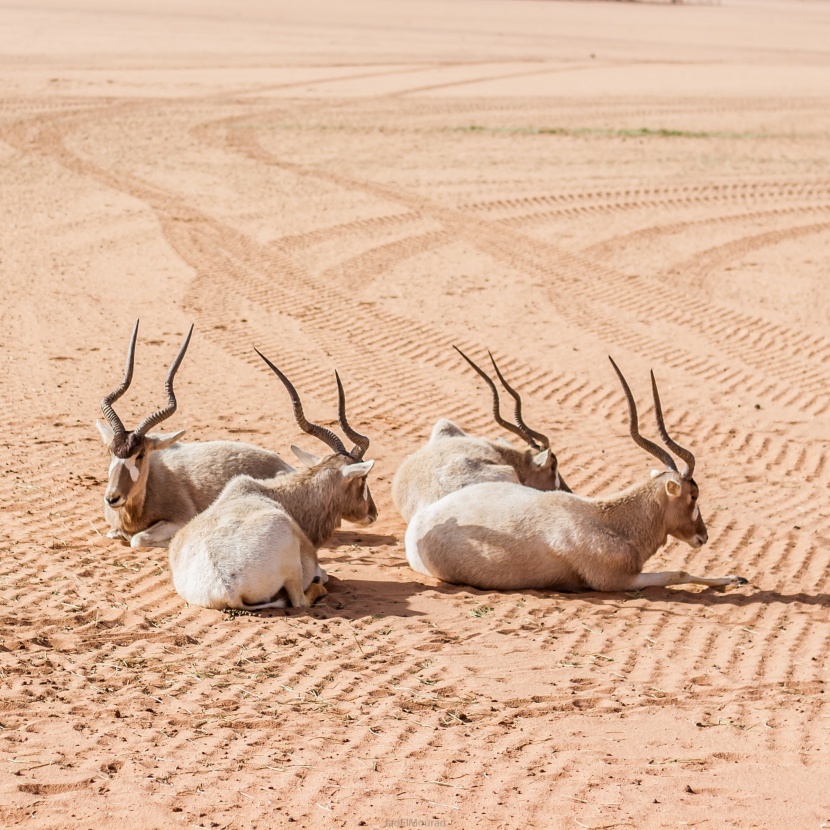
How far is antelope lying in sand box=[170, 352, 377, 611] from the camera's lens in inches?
319

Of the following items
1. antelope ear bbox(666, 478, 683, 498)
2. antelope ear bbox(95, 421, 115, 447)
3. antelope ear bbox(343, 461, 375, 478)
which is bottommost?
antelope ear bbox(666, 478, 683, 498)

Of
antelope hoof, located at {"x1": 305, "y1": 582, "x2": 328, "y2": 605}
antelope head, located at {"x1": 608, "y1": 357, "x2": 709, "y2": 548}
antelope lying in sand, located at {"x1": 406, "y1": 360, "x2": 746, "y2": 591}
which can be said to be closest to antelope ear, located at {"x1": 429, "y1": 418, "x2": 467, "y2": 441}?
antelope lying in sand, located at {"x1": 406, "y1": 360, "x2": 746, "y2": 591}

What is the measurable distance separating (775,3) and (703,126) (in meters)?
70.7

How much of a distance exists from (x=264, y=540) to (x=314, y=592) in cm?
57

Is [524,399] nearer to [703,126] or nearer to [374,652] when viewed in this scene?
[374,652]

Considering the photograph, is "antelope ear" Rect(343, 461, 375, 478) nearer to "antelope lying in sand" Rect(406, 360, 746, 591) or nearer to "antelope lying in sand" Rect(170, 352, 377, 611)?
"antelope lying in sand" Rect(170, 352, 377, 611)

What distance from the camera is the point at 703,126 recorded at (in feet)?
101

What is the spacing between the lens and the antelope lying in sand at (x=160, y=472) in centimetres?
958

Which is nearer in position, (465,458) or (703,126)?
(465,458)

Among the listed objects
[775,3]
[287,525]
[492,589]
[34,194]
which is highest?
[775,3]

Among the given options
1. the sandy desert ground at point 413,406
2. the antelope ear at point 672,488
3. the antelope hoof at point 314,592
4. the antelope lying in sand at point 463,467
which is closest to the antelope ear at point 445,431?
the antelope lying in sand at point 463,467

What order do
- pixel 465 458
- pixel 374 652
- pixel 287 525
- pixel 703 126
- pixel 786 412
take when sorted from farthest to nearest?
1. pixel 703 126
2. pixel 786 412
3. pixel 465 458
4. pixel 287 525
5. pixel 374 652

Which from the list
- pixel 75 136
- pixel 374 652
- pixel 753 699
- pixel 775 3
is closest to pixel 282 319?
pixel 374 652

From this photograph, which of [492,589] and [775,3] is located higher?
[775,3]
